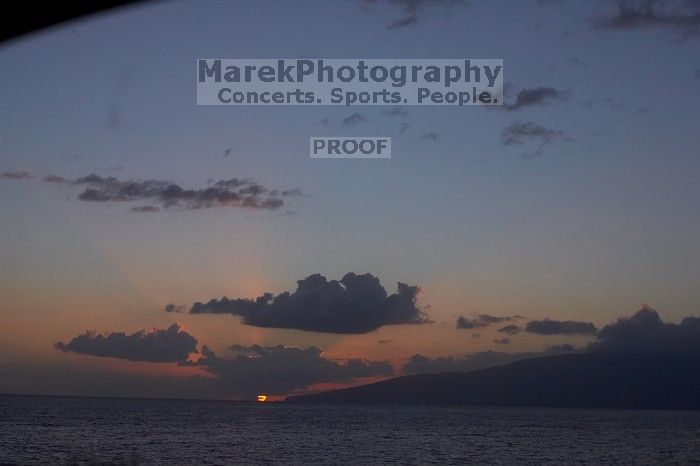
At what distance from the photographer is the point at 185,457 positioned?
39906 millimetres

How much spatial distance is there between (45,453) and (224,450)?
916cm

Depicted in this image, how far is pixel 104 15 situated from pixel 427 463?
34.8 meters

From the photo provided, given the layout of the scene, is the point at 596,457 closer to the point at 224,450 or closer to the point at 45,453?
the point at 224,450

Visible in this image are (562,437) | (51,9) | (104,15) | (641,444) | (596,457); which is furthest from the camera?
(562,437)

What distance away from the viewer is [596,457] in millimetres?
47469

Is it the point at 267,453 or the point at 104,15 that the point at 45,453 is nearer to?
the point at 267,453

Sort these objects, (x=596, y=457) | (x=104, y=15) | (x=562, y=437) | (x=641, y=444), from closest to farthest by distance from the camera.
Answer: (x=104, y=15) < (x=596, y=457) < (x=641, y=444) < (x=562, y=437)

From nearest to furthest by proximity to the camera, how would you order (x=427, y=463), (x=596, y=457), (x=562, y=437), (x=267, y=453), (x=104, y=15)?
1. (x=104, y=15)
2. (x=427, y=463)
3. (x=267, y=453)
4. (x=596, y=457)
5. (x=562, y=437)

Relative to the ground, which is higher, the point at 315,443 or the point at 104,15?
the point at 104,15

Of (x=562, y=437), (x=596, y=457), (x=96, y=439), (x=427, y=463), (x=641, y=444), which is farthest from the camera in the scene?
(x=562, y=437)

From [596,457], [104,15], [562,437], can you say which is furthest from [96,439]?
[104,15]

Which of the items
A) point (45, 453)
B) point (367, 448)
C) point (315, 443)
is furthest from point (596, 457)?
point (45, 453)

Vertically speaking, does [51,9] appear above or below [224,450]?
above

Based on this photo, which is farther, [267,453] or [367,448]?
[367,448]
